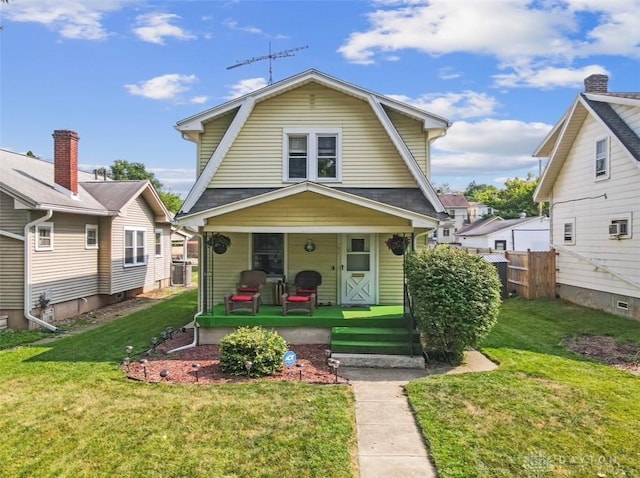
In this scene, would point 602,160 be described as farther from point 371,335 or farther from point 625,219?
point 371,335

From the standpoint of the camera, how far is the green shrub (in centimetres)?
749

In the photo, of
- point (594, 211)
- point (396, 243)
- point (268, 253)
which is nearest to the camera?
point (396, 243)

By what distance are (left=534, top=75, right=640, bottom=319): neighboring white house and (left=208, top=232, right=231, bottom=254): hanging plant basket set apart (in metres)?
11.2

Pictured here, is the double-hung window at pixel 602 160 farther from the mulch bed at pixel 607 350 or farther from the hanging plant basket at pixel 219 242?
the hanging plant basket at pixel 219 242

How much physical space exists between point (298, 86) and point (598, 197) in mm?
10422

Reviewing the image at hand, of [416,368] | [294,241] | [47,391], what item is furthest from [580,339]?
[47,391]

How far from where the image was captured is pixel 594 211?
14227 mm

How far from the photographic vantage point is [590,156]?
47.7 ft

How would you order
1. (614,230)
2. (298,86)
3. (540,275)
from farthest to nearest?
(540,275), (614,230), (298,86)

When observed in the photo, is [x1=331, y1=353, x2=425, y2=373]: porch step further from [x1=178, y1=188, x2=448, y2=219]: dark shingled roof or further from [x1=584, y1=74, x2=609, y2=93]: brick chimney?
[x1=584, y1=74, x2=609, y2=93]: brick chimney

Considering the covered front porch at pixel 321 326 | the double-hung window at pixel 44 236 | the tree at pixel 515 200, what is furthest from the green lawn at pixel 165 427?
the tree at pixel 515 200

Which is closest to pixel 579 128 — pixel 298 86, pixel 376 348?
pixel 298 86

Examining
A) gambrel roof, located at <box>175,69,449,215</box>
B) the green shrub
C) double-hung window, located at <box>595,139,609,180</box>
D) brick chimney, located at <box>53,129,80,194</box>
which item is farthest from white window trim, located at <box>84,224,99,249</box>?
double-hung window, located at <box>595,139,609,180</box>

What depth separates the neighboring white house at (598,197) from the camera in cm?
1234
